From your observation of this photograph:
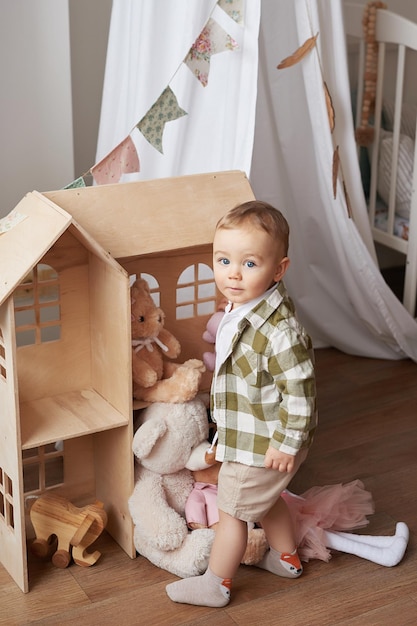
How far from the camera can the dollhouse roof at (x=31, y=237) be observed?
1.71m

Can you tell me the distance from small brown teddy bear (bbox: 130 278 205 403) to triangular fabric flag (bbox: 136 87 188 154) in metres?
0.45

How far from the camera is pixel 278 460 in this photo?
1.73 metres

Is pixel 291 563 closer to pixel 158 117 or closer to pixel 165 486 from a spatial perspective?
pixel 165 486

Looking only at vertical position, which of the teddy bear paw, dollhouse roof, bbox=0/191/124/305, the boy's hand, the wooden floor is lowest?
the wooden floor

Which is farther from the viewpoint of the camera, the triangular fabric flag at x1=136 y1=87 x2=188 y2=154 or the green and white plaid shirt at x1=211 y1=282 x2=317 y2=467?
the triangular fabric flag at x1=136 y1=87 x2=188 y2=154

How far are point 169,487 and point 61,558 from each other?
272mm

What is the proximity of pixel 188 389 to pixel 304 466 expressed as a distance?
569 mm

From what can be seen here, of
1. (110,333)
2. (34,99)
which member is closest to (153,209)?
(110,333)

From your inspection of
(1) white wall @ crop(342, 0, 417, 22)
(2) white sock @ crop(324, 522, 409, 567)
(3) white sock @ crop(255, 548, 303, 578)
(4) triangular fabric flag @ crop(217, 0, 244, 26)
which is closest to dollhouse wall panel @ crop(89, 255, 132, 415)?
(3) white sock @ crop(255, 548, 303, 578)

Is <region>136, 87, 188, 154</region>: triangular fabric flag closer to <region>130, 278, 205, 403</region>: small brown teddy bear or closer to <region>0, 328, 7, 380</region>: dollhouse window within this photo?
<region>130, 278, 205, 403</region>: small brown teddy bear

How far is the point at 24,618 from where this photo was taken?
179 centimetres

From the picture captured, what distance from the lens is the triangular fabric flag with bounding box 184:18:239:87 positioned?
2252 mm

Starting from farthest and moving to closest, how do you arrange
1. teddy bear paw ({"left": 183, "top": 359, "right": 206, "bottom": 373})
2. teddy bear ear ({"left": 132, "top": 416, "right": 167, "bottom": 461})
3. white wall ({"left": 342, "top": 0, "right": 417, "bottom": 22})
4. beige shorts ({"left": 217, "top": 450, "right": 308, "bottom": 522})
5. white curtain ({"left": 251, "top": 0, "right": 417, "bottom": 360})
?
1. white wall ({"left": 342, "top": 0, "right": 417, "bottom": 22})
2. white curtain ({"left": 251, "top": 0, "right": 417, "bottom": 360})
3. teddy bear paw ({"left": 183, "top": 359, "right": 206, "bottom": 373})
4. teddy bear ear ({"left": 132, "top": 416, "right": 167, "bottom": 461})
5. beige shorts ({"left": 217, "top": 450, "right": 308, "bottom": 522})

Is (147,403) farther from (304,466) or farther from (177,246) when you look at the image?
(304,466)
